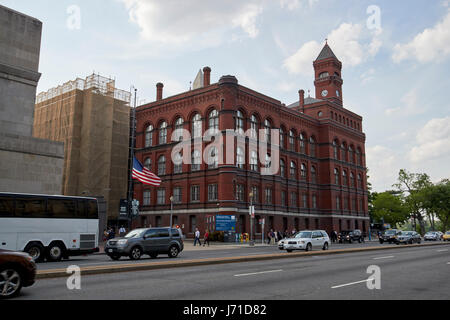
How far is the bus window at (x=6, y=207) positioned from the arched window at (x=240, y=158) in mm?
30266

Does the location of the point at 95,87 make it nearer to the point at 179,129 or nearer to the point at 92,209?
the point at 179,129

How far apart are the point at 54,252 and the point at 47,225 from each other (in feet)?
4.77

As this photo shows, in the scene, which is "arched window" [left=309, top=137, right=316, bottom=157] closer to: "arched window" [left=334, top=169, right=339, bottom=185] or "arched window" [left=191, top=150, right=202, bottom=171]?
"arched window" [left=334, top=169, right=339, bottom=185]

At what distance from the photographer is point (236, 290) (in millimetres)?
9805

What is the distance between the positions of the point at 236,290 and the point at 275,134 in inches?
1735

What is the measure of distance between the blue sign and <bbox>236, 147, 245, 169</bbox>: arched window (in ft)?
23.0

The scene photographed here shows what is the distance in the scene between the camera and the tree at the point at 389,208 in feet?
288

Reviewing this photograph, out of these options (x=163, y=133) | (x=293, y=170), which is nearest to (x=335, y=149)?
(x=293, y=170)

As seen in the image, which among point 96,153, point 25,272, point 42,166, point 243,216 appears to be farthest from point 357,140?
point 25,272

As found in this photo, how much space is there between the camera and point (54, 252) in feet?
65.5

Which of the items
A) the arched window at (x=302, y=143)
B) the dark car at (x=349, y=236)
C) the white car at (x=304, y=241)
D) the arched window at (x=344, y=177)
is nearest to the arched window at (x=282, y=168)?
the arched window at (x=302, y=143)

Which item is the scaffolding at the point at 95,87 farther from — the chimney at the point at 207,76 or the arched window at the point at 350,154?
the arched window at the point at 350,154

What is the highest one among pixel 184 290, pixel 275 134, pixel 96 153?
pixel 275 134
